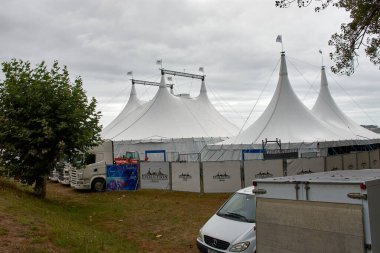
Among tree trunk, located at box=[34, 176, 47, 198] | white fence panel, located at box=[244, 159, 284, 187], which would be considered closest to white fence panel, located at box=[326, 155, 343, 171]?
white fence panel, located at box=[244, 159, 284, 187]

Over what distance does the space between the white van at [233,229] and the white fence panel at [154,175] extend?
12.3m

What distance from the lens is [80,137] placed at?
16.8 meters

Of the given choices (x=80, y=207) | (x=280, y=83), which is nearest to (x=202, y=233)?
(x=80, y=207)

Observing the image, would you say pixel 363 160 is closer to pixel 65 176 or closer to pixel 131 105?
pixel 65 176

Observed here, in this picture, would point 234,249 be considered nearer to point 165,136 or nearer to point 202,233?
point 202,233

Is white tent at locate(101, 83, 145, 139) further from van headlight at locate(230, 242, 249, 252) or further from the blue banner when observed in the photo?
van headlight at locate(230, 242, 249, 252)

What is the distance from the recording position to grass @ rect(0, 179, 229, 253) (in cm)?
880

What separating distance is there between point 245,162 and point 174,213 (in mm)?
5225

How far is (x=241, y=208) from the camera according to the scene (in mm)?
9008

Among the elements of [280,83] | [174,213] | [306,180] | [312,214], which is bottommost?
[174,213]

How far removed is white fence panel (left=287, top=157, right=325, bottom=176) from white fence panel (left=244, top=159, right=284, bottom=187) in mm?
508

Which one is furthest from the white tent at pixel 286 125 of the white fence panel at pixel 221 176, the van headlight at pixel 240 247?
the van headlight at pixel 240 247

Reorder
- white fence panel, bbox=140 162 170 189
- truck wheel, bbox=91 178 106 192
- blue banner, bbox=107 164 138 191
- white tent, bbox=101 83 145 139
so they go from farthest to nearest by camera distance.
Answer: white tent, bbox=101 83 145 139, truck wheel, bbox=91 178 106 192, blue banner, bbox=107 164 138 191, white fence panel, bbox=140 162 170 189

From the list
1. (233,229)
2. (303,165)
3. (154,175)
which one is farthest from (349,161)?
(233,229)
